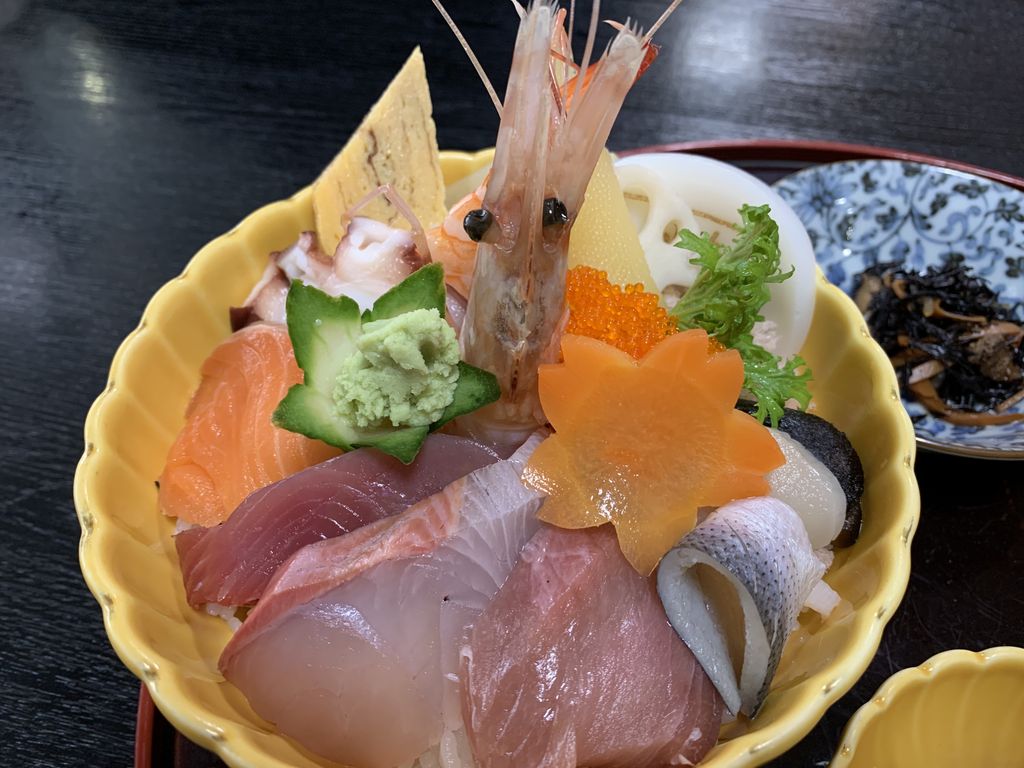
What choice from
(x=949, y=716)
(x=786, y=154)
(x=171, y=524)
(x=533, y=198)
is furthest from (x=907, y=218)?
(x=171, y=524)

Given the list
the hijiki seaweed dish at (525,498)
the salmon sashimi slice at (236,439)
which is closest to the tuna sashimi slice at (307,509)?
the hijiki seaweed dish at (525,498)

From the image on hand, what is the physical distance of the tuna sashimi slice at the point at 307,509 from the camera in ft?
4.10

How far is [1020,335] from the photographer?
2158 millimetres

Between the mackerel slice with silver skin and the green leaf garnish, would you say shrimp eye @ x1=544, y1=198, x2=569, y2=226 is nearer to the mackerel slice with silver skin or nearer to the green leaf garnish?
the green leaf garnish

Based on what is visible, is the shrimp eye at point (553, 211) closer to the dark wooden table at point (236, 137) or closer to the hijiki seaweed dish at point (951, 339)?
the dark wooden table at point (236, 137)

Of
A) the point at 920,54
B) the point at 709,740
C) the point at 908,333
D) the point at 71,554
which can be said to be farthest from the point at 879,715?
the point at 920,54

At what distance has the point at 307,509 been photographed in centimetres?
126

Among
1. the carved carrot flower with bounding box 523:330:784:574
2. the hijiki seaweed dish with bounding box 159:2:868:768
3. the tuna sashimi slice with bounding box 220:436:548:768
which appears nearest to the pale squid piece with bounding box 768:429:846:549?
the hijiki seaweed dish with bounding box 159:2:868:768

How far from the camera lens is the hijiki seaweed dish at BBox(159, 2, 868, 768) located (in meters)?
1.10

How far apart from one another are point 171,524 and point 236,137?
169 centimetres

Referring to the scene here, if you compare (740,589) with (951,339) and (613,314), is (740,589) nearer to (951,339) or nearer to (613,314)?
(613,314)

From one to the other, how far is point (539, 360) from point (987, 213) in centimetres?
175

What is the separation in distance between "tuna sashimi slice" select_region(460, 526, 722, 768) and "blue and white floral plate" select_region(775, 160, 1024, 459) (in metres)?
1.59

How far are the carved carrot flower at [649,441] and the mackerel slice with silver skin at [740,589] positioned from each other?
0.18ft
